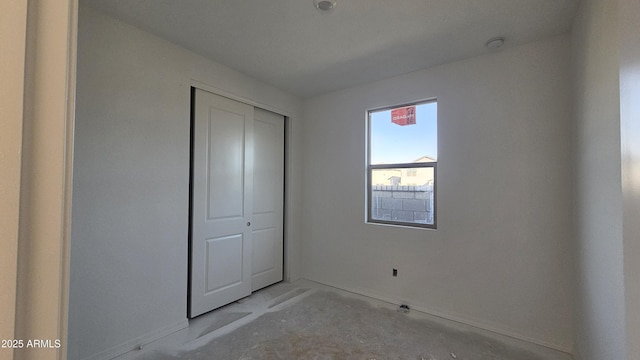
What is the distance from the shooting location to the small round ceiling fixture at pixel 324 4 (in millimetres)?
1985

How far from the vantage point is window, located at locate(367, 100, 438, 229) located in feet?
10.0

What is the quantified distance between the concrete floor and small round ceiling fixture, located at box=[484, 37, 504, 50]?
8.53ft

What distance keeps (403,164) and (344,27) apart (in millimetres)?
1621

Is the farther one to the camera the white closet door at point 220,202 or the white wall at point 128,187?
the white closet door at point 220,202

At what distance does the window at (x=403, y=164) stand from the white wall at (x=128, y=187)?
209cm

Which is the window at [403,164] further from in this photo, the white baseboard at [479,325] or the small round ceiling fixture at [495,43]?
the white baseboard at [479,325]

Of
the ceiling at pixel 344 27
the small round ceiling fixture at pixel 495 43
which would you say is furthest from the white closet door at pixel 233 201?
the small round ceiling fixture at pixel 495 43

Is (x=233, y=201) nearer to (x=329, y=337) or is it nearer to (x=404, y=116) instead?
(x=329, y=337)

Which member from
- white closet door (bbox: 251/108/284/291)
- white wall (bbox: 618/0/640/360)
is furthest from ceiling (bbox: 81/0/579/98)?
white wall (bbox: 618/0/640/360)

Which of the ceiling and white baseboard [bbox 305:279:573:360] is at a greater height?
the ceiling

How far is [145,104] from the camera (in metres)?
2.39

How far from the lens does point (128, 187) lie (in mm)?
2277

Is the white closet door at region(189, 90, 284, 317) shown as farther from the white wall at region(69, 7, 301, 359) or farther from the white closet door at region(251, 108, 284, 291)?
the white wall at region(69, 7, 301, 359)

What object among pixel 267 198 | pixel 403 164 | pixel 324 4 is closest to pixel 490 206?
pixel 403 164
